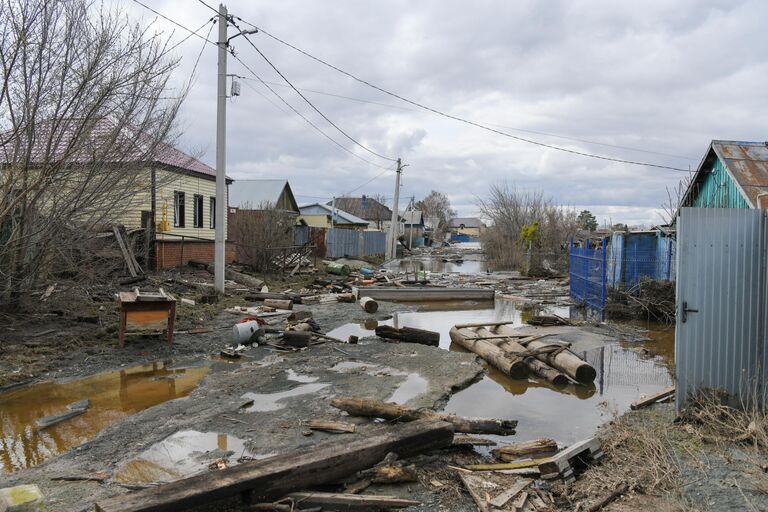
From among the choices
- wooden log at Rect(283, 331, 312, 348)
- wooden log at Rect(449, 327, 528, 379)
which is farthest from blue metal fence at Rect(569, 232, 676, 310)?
wooden log at Rect(283, 331, 312, 348)

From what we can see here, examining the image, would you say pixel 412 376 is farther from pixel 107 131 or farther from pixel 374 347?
pixel 107 131

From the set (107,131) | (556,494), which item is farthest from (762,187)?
(107,131)

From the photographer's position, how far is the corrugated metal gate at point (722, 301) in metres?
5.17

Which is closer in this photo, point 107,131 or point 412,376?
point 412,376

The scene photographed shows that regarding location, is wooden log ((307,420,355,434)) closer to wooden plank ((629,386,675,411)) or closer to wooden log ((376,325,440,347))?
wooden plank ((629,386,675,411))

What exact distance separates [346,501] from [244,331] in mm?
6138

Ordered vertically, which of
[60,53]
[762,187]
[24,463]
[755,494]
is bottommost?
[24,463]

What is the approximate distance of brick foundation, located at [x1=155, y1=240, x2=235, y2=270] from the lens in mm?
19359

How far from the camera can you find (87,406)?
6.40 m

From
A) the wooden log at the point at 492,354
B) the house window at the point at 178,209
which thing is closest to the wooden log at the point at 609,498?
the wooden log at the point at 492,354

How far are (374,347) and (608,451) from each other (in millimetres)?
5446

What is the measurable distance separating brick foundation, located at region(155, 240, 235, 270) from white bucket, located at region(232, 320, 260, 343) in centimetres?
1076

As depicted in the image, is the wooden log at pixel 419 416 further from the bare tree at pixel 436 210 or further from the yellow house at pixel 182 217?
the bare tree at pixel 436 210

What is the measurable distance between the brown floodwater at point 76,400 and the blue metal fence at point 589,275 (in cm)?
1051
